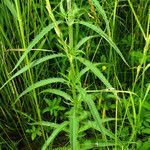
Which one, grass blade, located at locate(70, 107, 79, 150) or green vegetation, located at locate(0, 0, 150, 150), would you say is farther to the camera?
green vegetation, located at locate(0, 0, 150, 150)

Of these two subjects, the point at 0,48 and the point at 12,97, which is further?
the point at 12,97

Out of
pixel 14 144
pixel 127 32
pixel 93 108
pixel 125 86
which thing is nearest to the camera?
pixel 93 108

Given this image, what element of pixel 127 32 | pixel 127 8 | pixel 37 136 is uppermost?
pixel 127 8

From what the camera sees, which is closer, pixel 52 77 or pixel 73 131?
pixel 73 131

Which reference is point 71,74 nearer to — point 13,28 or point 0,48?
point 0,48

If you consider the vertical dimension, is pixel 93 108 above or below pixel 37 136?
above

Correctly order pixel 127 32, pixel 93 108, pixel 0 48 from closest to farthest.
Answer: pixel 93 108
pixel 0 48
pixel 127 32

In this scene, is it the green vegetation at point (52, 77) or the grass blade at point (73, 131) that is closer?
the grass blade at point (73, 131)

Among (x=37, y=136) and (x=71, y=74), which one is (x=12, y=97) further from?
(x=71, y=74)

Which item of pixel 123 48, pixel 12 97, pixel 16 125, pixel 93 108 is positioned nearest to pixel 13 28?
pixel 12 97
